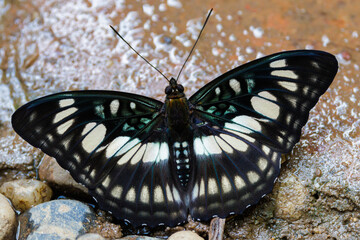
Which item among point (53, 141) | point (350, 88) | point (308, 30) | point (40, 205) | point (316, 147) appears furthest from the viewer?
point (308, 30)

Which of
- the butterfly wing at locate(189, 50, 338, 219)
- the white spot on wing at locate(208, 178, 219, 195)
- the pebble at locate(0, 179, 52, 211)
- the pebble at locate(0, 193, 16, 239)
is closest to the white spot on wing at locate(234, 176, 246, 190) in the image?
the butterfly wing at locate(189, 50, 338, 219)

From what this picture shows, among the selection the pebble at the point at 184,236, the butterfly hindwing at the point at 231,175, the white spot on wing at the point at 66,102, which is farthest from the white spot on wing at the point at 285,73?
the white spot on wing at the point at 66,102

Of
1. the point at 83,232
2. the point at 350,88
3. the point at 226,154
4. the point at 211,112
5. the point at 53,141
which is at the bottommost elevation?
the point at 83,232

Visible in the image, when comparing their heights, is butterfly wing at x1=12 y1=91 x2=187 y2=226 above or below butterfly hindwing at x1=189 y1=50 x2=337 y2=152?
below

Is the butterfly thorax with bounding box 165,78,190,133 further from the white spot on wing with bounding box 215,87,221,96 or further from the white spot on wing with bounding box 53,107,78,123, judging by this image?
the white spot on wing with bounding box 53,107,78,123

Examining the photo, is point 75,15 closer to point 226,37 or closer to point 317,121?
point 226,37

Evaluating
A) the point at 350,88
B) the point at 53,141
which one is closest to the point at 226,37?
the point at 350,88

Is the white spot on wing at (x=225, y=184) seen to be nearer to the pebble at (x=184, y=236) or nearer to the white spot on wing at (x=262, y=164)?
the white spot on wing at (x=262, y=164)
